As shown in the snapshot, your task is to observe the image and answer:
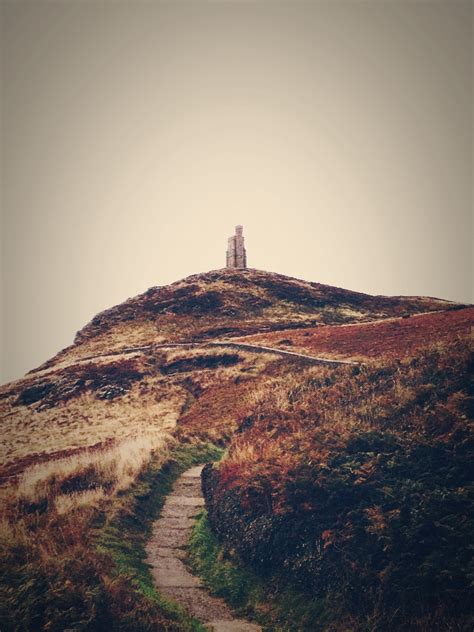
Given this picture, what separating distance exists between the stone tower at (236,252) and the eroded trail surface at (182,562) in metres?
53.0

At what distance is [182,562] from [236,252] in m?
58.5

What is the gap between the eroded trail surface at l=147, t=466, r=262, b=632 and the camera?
35.9ft

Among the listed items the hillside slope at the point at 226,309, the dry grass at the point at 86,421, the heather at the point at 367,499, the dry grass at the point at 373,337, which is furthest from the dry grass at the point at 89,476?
the hillside slope at the point at 226,309

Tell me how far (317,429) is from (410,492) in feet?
12.8

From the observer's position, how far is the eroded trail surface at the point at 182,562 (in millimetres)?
10938

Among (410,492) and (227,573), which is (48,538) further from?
(410,492)

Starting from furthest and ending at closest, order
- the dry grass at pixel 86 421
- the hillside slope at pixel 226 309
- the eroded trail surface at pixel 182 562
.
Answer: the hillside slope at pixel 226 309 → the dry grass at pixel 86 421 → the eroded trail surface at pixel 182 562

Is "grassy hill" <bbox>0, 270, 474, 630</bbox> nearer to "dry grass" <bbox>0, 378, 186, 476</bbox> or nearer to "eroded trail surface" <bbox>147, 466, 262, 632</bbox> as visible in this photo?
"dry grass" <bbox>0, 378, 186, 476</bbox>

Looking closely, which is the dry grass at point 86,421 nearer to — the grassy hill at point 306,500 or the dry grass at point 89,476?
the grassy hill at point 306,500

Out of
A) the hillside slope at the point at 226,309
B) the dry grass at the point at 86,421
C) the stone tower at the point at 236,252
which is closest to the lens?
the dry grass at the point at 86,421

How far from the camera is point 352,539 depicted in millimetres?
11102

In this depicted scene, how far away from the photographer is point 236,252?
69688mm

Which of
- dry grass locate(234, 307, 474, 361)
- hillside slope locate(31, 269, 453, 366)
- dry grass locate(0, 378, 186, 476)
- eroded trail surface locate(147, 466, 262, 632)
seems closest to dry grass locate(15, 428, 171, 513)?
eroded trail surface locate(147, 466, 262, 632)

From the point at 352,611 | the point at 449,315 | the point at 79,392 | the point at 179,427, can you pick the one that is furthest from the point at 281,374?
the point at 352,611
